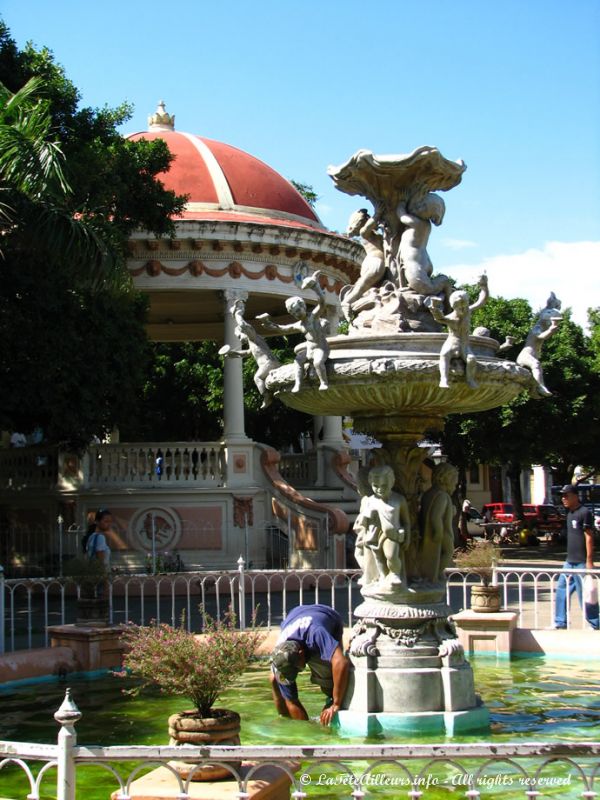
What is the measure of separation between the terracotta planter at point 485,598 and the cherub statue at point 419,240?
12.7 ft

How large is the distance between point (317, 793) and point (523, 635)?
5257mm

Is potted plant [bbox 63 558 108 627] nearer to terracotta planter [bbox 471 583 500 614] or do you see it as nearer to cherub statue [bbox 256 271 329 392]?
terracotta planter [bbox 471 583 500 614]

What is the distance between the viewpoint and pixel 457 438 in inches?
1257

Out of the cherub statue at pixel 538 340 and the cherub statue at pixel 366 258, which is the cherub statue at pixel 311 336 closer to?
the cherub statue at pixel 366 258

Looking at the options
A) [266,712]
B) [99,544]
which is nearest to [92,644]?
[266,712]

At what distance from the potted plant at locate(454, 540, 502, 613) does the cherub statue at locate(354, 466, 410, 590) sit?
3.12m

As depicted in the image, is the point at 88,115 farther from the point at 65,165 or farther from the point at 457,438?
the point at 457,438

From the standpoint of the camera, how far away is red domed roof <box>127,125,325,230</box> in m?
23.7

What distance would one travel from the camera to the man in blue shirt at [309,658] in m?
7.87

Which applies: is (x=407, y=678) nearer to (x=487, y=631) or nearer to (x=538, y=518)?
(x=487, y=631)

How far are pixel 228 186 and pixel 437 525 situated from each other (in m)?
16.8

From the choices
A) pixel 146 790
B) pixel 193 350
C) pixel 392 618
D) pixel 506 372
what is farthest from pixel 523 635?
pixel 193 350

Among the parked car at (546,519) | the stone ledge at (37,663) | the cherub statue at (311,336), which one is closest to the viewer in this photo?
the cherub statue at (311,336)

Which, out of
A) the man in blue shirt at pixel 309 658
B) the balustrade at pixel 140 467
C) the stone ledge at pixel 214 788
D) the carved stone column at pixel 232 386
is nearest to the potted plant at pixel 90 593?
the man in blue shirt at pixel 309 658
